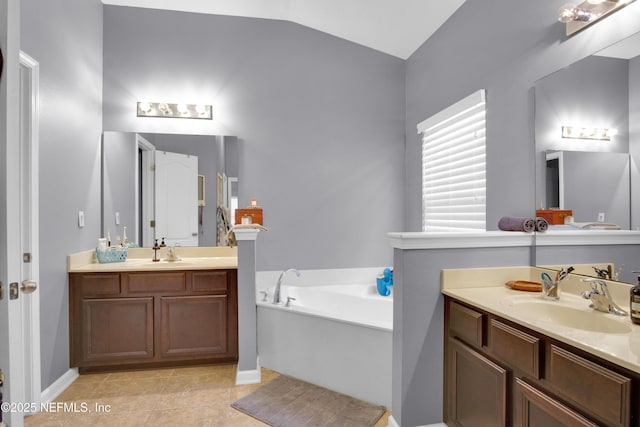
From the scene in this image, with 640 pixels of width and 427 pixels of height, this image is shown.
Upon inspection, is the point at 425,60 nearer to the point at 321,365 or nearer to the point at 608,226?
the point at 608,226

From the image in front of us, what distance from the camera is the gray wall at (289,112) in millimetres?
3312

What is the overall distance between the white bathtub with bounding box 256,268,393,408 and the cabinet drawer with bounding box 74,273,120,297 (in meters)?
1.11

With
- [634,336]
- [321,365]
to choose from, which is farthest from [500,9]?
[321,365]

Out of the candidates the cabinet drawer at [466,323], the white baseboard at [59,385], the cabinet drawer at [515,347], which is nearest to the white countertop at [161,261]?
the white baseboard at [59,385]

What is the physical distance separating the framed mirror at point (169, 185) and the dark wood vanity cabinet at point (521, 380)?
2.31 meters

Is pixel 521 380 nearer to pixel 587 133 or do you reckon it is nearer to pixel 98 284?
pixel 587 133

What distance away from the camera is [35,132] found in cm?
221

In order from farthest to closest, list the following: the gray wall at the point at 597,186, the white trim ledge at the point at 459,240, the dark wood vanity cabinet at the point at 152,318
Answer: the dark wood vanity cabinet at the point at 152,318
the white trim ledge at the point at 459,240
the gray wall at the point at 597,186

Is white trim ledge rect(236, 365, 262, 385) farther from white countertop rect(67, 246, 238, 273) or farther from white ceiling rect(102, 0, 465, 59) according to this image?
white ceiling rect(102, 0, 465, 59)

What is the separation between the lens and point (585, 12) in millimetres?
1749

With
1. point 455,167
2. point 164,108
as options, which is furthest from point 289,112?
point 455,167

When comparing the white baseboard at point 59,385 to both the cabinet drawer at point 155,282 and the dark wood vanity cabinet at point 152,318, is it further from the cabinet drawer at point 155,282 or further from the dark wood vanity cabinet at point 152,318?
the cabinet drawer at point 155,282

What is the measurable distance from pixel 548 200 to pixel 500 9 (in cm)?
133

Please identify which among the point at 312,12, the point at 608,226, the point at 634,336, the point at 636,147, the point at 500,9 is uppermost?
the point at 312,12
